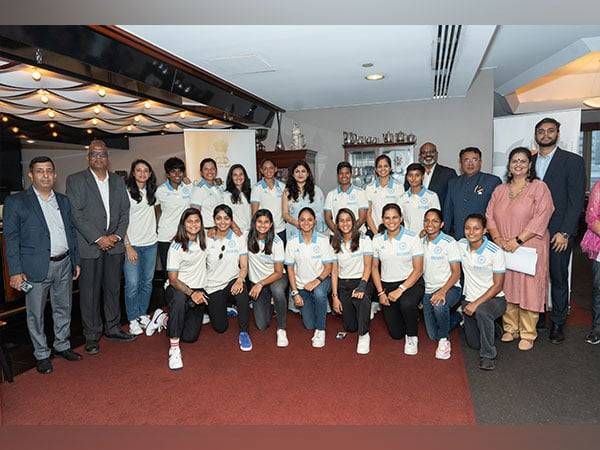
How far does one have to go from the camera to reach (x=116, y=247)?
12.0 feet

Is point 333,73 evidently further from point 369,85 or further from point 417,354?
point 417,354

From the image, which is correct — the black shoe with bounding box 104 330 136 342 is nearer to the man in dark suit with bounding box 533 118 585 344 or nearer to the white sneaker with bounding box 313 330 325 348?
the white sneaker with bounding box 313 330 325 348

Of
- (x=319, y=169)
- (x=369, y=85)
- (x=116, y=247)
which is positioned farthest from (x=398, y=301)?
(x=319, y=169)

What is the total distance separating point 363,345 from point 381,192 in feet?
→ 5.28

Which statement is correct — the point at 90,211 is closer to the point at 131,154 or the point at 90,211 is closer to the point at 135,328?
the point at 135,328

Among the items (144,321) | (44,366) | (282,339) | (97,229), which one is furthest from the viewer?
(144,321)

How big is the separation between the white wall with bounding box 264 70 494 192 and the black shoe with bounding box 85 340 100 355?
3945mm

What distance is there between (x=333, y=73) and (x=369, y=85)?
77 centimetres

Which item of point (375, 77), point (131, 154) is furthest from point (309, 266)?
point (131, 154)

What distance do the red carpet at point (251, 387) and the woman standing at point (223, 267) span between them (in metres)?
0.28

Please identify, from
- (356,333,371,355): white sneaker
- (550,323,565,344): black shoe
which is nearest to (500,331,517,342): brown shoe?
(550,323,565,344): black shoe

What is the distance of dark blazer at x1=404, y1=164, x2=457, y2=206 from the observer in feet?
14.2

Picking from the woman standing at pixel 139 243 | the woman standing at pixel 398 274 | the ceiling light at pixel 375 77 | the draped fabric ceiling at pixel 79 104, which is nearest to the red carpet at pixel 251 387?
the woman standing at pixel 398 274

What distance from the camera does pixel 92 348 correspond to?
11.6ft
